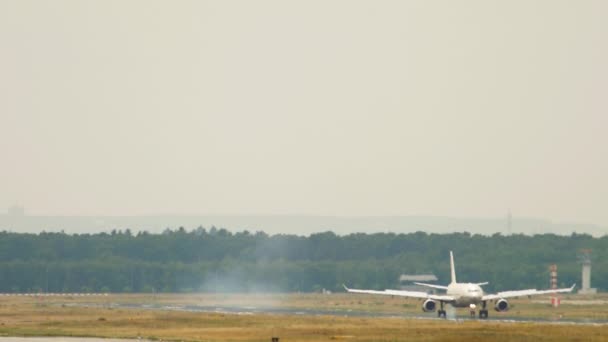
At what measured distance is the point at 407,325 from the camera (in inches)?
4931

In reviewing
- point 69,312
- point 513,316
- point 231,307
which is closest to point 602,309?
point 513,316

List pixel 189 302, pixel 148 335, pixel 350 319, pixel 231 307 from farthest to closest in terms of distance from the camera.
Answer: pixel 189 302
pixel 231 307
pixel 350 319
pixel 148 335

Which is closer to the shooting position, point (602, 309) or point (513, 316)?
point (513, 316)

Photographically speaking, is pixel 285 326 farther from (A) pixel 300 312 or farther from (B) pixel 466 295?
(A) pixel 300 312

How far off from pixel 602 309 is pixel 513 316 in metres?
17.9

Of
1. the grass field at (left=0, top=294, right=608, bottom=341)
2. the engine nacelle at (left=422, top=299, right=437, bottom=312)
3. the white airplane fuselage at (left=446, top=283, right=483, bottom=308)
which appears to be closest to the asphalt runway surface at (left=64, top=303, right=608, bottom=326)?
the engine nacelle at (left=422, top=299, right=437, bottom=312)

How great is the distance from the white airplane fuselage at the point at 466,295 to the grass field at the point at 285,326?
330 cm

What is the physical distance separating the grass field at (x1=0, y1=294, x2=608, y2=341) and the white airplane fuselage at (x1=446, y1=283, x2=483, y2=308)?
3297 millimetres

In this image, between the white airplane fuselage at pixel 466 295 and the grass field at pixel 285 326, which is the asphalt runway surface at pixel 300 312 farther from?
the grass field at pixel 285 326

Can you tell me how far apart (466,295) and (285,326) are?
27.6 meters

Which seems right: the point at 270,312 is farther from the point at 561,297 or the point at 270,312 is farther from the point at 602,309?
the point at 561,297

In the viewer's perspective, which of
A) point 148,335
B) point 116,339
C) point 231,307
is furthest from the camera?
point 231,307

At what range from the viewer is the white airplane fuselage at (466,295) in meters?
146

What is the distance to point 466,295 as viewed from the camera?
146m
